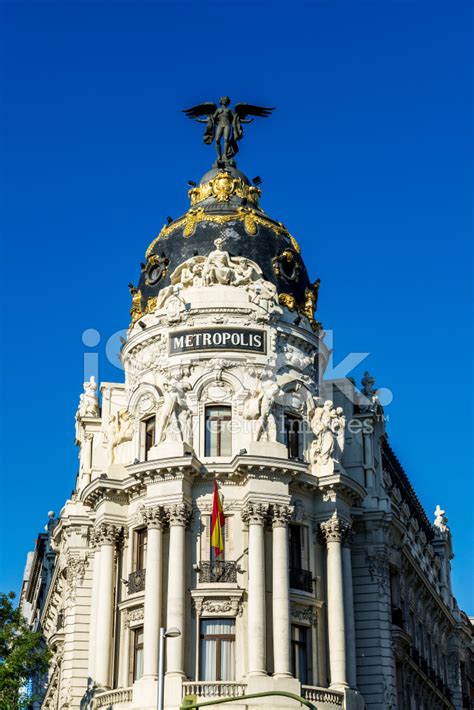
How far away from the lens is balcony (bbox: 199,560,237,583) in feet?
153

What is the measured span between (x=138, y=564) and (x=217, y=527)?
15.7 ft

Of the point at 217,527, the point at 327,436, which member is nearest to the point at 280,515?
the point at 217,527

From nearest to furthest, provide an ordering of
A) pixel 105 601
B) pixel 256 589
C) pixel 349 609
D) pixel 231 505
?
pixel 256 589 < pixel 231 505 < pixel 105 601 < pixel 349 609

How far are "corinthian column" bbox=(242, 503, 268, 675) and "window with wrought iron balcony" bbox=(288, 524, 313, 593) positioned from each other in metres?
2.14

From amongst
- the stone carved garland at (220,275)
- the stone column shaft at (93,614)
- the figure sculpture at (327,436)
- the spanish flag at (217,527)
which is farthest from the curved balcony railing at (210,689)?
the stone carved garland at (220,275)

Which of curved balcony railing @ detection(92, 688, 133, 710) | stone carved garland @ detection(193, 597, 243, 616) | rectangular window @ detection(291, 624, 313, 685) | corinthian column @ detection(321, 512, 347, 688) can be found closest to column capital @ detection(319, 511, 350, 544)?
corinthian column @ detection(321, 512, 347, 688)

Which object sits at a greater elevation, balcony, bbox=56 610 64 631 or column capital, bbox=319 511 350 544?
column capital, bbox=319 511 350 544

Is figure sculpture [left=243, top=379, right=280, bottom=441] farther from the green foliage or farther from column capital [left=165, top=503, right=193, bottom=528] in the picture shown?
the green foliage

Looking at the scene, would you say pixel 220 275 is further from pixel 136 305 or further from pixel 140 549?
pixel 140 549

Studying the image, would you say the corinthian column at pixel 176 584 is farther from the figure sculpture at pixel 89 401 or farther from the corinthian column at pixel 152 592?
the figure sculpture at pixel 89 401

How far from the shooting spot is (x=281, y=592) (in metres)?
45.8

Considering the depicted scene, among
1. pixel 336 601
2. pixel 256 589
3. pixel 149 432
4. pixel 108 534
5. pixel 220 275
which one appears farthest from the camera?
pixel 220 275

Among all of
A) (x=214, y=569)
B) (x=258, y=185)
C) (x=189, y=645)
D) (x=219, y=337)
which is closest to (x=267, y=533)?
(x=214, y=569)

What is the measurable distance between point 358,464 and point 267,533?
31.6 feet
